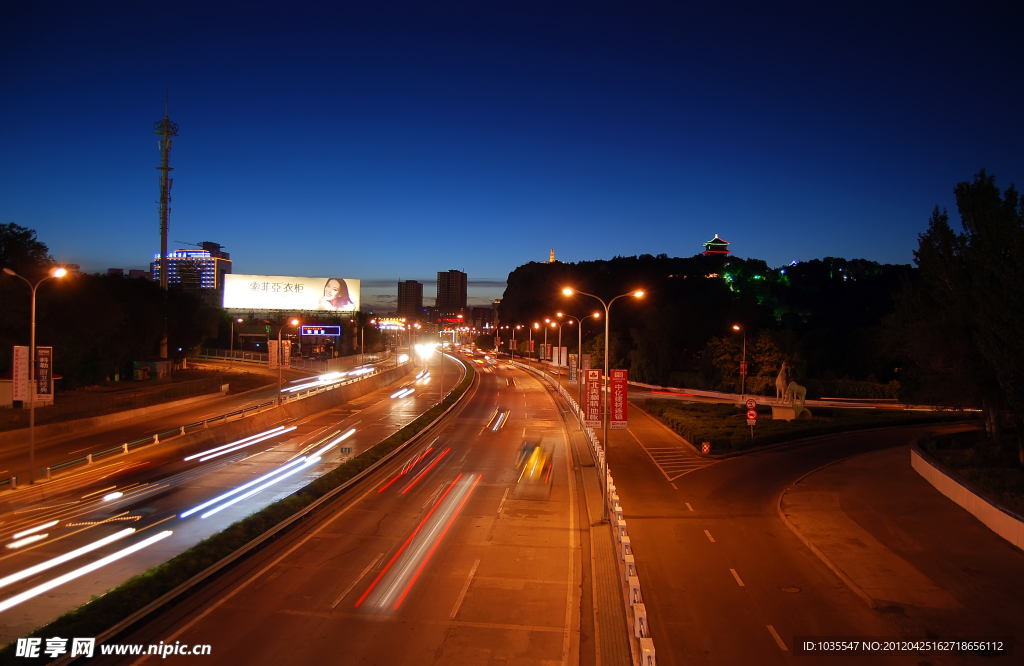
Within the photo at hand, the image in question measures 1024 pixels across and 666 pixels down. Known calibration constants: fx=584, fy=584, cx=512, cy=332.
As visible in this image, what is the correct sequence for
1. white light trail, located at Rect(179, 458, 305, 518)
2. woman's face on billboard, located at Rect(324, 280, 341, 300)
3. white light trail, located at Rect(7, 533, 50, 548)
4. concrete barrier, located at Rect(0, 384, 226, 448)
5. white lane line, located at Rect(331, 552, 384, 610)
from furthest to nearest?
woman's face on billboard, located at Rect(324, 280, 341, 300) → concrete barrier, located at Rect(0, 384, 226, 448) → white light trail, located at Rect(179, 458, 305, 518) → white light trail, located at Rect(7, 533, 50, 548) → white lane line, located at Rect(331, 552, 384, 610)

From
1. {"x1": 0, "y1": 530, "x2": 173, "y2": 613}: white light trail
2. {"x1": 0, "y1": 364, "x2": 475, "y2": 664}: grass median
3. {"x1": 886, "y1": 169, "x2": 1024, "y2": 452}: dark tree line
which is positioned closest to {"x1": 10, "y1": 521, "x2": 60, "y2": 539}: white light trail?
{"x1": 0, "y1": 530, "x2": 173, "y2": 613}: white light trail

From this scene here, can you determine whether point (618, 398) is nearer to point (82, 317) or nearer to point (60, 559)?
point (60, 559)

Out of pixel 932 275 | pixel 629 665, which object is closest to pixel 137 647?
pixel 629 665

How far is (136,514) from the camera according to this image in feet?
58.1

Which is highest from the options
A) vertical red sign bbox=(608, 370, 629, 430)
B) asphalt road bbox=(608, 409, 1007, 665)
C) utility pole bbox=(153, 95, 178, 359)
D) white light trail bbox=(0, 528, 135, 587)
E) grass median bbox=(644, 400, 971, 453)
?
utility pole bbox=(153, 95, 178, 359)

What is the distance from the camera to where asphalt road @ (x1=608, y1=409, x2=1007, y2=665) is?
1002 centimetres

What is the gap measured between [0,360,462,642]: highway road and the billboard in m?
50.3

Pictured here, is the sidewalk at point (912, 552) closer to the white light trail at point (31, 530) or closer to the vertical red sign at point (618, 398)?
the vertical red sign at point (618, 398)

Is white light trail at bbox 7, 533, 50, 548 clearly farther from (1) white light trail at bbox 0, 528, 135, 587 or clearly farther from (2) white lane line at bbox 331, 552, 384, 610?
(2) white lane line at bbox 331, 552, 384, 610

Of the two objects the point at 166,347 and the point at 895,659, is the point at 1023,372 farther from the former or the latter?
the point at 166,347

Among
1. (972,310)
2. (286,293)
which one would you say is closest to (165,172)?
(286,293)

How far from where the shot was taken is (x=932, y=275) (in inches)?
1012

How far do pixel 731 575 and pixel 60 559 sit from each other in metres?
15.5

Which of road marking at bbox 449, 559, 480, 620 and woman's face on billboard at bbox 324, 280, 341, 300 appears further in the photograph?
woman's face on billboard at bbox 324, 280, 341, 300
